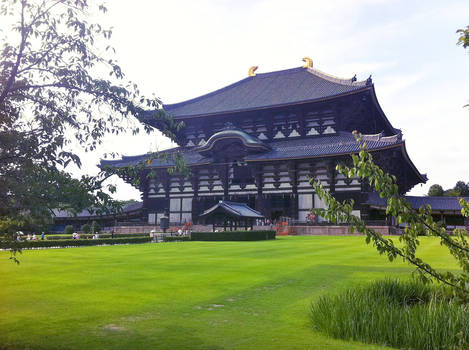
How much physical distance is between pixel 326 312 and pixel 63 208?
4.42m

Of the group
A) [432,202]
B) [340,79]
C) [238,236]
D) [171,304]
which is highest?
[340,79]

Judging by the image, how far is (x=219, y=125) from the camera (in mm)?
51688

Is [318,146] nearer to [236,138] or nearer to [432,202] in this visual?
[236,138]

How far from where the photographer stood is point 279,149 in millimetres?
44438

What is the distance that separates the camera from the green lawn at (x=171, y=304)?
5992mm

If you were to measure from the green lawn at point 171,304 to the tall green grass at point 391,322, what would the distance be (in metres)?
0.31

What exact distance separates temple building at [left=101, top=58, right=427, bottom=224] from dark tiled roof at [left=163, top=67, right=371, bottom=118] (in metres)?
0.17

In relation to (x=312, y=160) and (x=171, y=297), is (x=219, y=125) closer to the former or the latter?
(x=312, y=160)

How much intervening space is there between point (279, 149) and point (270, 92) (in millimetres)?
10169

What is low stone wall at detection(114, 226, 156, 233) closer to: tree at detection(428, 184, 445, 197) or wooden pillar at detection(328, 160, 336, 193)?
wooden pillar at detection(328, 160, 336, 193)

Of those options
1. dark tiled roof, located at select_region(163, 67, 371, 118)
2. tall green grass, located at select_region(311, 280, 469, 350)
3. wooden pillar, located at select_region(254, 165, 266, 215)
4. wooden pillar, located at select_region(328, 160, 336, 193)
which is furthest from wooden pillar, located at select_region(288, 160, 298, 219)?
tall green grass, located at select_region(311, 280, 469, 350)

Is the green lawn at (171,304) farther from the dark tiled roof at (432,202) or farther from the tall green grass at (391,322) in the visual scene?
the dark tiled roof at (432,202)

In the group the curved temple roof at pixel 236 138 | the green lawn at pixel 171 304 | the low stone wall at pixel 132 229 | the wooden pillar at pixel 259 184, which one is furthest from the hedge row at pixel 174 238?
the green lawn at pixel 171 304

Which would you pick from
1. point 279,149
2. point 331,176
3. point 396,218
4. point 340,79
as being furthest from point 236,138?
point 396,218
